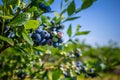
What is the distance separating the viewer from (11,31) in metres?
1.24

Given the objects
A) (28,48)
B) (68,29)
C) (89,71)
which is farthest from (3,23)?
(89,71)

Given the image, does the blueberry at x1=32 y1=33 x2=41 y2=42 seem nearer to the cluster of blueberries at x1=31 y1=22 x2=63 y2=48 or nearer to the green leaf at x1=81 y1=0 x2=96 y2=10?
the cluster of blueberries at x1=31 y1=22 x2=63 y2=48

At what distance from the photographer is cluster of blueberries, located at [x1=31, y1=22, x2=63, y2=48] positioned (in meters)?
1.28

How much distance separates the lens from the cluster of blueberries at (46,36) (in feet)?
4.21

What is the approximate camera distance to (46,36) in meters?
1.34

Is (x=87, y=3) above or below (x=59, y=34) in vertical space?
above

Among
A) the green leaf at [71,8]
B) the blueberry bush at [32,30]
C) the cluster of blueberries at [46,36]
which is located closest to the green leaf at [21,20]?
the blueberry bush at [32,30]

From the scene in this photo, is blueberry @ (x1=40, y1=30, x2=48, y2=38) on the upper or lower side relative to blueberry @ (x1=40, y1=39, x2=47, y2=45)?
upper

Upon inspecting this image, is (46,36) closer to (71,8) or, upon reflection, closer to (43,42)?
(43,42)

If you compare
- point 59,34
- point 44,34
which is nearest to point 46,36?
point 44,34

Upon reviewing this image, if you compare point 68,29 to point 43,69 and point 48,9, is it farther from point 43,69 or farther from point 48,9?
point 43,69

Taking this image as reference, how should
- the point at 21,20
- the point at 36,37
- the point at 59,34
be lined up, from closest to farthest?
1. the point at 21,20
2. the point at 36,37
3. the point at 59,34

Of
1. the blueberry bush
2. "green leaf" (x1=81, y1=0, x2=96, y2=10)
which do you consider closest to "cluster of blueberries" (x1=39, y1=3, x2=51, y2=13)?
the blueberry bush

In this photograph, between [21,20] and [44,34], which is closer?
[21,20]
